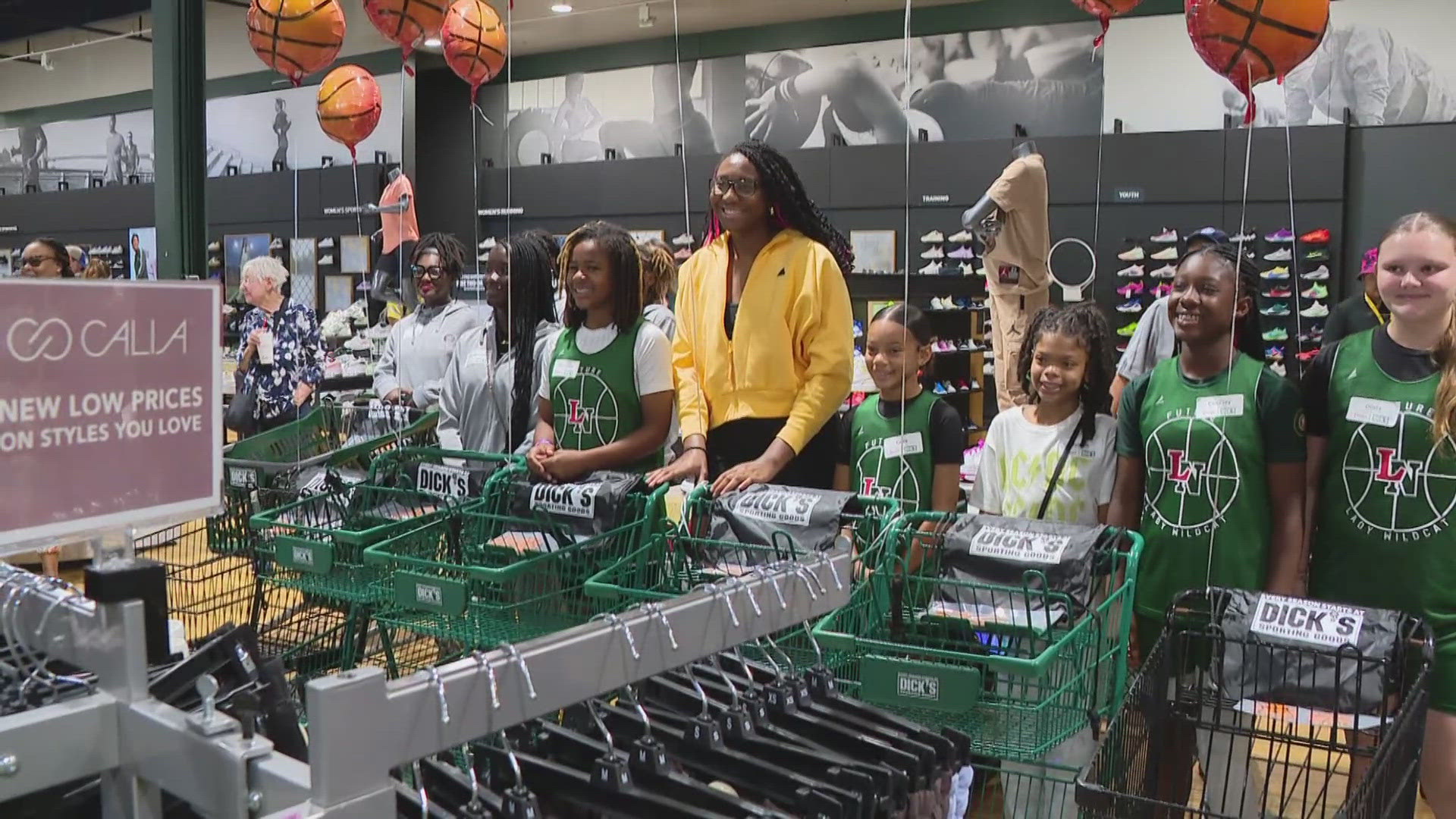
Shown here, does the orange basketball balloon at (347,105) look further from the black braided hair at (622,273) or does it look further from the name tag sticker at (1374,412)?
the name tag sticker at (1374,412)

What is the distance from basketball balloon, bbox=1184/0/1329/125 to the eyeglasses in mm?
1197

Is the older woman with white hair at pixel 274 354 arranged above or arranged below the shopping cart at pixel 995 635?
above

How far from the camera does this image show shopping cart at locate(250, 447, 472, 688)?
262 cm

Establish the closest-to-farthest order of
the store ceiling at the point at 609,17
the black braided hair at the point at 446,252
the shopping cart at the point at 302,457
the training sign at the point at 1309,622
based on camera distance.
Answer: the training sign at the point at 1309,622, the shopping cart at the point at 302,457, the black braided hair at the point at 446,252, the store ceiling at the point at 609,17

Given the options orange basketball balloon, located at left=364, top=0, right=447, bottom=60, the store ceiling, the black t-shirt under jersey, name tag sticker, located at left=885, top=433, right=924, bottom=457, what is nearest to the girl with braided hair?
orange basketball balloon, located at left=364, top=0, right=447, bottom=60

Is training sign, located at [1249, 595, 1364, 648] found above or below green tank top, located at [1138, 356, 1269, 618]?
below

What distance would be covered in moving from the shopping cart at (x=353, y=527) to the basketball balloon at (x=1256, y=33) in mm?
2019

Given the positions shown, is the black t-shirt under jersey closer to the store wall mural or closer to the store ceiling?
the store ceiling

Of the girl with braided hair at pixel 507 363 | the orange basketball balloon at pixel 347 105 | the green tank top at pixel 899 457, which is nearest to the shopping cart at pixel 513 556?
the green tank top at pixel 899 457

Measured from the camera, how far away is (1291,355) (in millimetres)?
8062

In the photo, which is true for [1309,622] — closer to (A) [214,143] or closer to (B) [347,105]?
(B) [347,105]

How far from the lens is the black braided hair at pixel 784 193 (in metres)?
2.79

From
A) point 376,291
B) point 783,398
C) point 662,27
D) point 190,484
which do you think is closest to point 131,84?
point 662,27

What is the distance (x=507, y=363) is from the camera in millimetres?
4109
